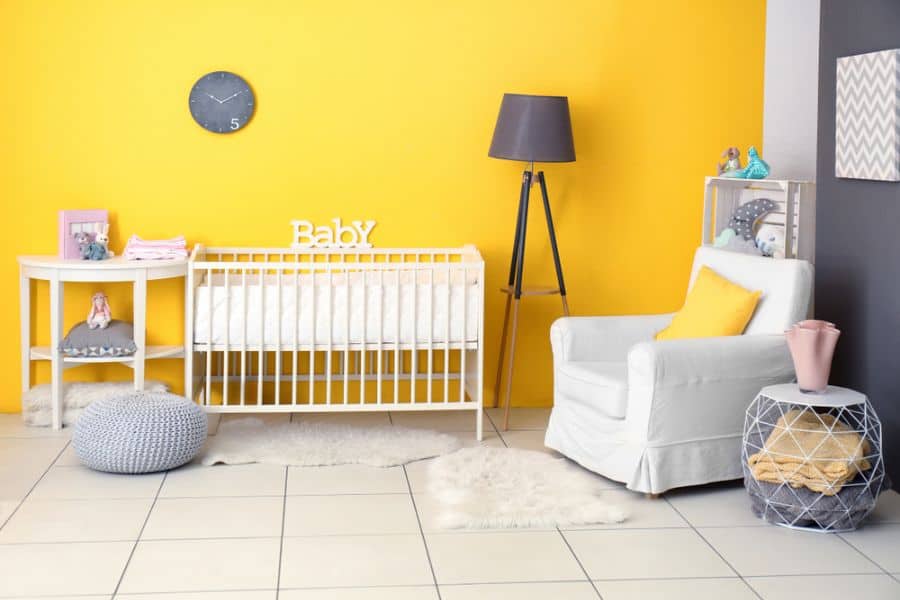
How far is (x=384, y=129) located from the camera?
14.7ft

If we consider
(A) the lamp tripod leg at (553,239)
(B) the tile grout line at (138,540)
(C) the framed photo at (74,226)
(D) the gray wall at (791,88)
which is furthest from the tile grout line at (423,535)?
(D) the gray wall at (791,88)

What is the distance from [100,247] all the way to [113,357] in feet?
1.39

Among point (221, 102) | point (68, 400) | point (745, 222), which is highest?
point (221, 102)

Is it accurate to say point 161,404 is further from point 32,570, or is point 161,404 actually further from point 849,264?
point 849,264

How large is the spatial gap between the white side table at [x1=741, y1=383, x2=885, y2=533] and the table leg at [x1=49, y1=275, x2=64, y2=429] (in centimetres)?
246

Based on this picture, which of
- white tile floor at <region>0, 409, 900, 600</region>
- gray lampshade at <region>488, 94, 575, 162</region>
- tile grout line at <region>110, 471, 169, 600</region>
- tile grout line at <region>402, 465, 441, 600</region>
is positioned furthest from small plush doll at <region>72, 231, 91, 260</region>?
gray lampshade at <region>488, 94, 575, 162</region>

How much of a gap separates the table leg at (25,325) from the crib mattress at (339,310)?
27.7 inches

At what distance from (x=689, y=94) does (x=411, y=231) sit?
4.37 ft

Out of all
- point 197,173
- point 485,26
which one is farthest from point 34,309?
point 485,26

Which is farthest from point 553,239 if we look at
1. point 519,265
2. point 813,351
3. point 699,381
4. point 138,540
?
point 138,540

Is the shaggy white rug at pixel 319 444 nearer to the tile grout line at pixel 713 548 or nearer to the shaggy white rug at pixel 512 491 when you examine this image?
the shaggy white rug at pixel 512 491

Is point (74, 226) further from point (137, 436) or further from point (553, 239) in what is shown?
point (553, 239)

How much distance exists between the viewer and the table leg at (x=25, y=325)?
418cm

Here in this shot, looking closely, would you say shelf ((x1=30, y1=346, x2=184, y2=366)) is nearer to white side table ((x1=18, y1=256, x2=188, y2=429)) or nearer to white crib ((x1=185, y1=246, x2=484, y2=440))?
white side table ((x1=18, y1=256, x2=188, y2=429))
